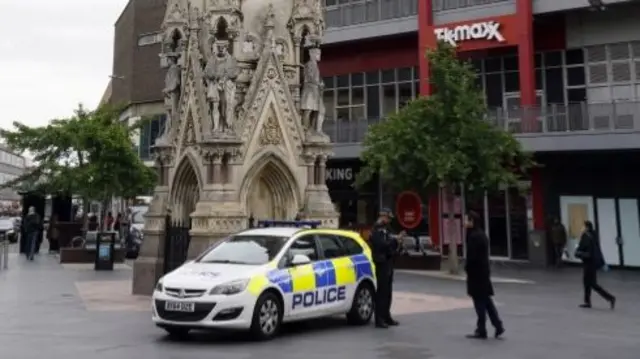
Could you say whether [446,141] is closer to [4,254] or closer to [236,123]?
[236,123]

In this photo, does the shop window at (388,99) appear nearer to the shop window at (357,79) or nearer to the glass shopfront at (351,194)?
the shop window at (357,79)

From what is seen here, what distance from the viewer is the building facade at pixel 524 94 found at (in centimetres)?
2611

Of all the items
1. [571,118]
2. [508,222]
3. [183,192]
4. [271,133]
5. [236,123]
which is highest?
[571,118]

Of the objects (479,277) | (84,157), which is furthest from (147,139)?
(479,277)

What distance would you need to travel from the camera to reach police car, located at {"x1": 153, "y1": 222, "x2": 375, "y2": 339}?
349 inches

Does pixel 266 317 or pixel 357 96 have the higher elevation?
pixel 357 96

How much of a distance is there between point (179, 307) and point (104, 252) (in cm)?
1457

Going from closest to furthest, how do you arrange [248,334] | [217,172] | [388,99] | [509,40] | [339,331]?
[248,334]
[339,331]
[217,172]
[509,40]
[388,99]

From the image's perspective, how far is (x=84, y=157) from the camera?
3303 cm

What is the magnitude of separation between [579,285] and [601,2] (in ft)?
34.2

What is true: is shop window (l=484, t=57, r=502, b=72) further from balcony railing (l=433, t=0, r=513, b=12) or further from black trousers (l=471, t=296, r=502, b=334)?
black trousers (l=471, t=296, r=502, b=334)

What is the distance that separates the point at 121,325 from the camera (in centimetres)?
1072

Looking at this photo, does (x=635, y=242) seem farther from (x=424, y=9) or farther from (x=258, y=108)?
(x=258, y=108)

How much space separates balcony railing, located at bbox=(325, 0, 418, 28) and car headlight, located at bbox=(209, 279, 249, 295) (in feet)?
79.1
